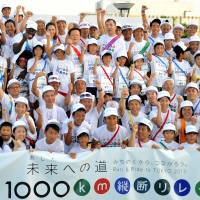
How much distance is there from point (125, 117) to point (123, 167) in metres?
1.82

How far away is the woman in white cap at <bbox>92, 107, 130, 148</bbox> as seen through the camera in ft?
34.4

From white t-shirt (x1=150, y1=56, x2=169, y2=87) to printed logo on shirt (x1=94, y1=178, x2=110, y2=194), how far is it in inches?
140

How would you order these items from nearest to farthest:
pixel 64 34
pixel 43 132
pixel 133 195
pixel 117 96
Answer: pixel 133 195
pixel 43 132
pixel 117 96
pixel 64 34

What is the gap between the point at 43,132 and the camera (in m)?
10.8

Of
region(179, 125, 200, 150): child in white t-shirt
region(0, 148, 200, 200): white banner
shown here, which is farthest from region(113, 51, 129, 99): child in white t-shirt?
region(0, 148, 200, 200): white banner

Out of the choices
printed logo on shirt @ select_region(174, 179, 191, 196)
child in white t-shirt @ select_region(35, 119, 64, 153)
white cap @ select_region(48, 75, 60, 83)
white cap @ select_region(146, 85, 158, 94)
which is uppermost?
white cap @ select_region(48, 75, 60, 83)

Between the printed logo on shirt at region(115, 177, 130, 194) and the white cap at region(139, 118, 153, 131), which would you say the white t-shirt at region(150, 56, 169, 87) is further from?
the printed logo on shirt at region(115, 177, 130, 194)

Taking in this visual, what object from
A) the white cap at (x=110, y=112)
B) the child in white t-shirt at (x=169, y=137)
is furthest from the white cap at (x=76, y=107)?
the child in white t-shirt at (x=169, y=137)

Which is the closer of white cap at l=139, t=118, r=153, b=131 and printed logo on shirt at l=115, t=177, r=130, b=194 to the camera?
printed logo on shirt at l=115, t=177, r=130, b=194

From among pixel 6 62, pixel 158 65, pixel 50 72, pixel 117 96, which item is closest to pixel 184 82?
pixel 158 65

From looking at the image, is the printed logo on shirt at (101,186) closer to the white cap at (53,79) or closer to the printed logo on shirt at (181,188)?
the printed logo on shirt at (181,188)

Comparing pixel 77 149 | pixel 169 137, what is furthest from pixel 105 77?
pixel 77 149

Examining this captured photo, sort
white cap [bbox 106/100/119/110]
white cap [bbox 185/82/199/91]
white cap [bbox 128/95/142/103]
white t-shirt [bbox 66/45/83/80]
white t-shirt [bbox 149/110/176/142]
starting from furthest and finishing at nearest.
Result: white t-shirt [bbox 66/45/83/80]
white cap [bbox 185/82/199/91]
white cap [bbox 106/100/119/110]
white cap [bbox 128/95/142/103]
white t-shirt [bbox 149/110/176/142]

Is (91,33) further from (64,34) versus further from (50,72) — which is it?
(50,72)
